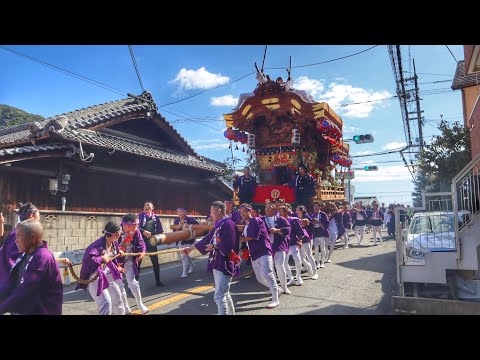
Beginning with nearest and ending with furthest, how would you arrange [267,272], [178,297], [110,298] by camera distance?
[110,298] → [267,272] → [178,297]

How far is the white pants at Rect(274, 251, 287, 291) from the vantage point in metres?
5.61

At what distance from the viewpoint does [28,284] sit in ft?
9.36

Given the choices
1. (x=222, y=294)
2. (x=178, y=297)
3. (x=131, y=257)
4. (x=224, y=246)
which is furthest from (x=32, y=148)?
(x=222, y=294)

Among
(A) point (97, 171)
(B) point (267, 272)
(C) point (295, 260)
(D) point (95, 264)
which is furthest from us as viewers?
(A) point (97, 171)

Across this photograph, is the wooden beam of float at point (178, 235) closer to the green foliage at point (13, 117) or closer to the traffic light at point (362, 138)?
the traffic light at point (362, 138)

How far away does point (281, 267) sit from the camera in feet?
18.6

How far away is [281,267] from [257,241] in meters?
0.84

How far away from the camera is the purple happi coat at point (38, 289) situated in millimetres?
2854

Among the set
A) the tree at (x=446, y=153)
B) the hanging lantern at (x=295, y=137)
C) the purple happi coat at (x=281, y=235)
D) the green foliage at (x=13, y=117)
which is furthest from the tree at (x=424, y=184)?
the green foliage at (x=13, y=117)

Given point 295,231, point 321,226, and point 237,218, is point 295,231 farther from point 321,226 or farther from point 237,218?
point 321,226

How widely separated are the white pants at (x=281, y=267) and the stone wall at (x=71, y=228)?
4.35 metres

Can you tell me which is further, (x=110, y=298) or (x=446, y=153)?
(x=446, y=153)
